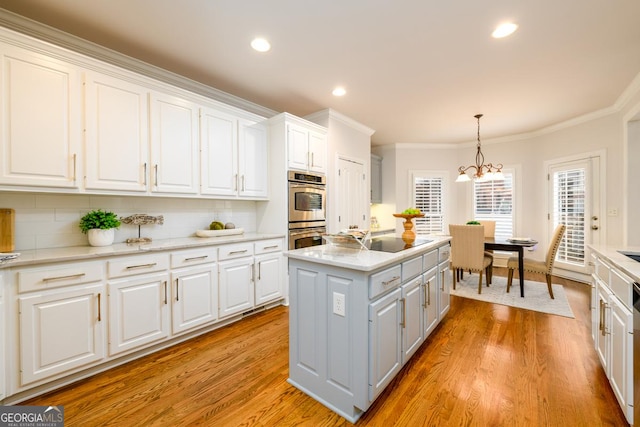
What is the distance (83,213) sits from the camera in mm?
2365

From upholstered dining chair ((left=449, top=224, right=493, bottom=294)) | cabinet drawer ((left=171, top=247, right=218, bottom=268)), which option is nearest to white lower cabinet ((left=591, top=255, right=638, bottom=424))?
upholstered dining chair ((left=449, top=224, right=493, bottom=294))

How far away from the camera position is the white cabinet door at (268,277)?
3.09m

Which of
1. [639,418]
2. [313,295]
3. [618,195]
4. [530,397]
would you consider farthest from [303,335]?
[618,195]

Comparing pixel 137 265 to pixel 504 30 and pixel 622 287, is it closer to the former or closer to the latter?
pixel 622 287

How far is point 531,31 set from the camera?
2.23 metres

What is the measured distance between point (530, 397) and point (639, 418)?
0.57 meters

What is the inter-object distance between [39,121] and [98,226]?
87 centimetres

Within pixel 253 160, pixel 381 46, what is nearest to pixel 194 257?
pixel 253 160

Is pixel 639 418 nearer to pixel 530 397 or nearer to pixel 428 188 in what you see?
pixel 530 397

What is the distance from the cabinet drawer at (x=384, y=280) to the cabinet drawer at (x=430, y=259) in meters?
0.52

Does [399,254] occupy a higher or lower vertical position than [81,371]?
higher

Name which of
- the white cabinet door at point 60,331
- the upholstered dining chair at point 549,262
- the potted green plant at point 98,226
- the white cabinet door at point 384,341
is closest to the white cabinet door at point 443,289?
the white cabinet door at point 384,341

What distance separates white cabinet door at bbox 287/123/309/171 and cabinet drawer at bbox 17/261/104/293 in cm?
224

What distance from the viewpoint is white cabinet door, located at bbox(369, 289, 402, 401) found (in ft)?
5.07
